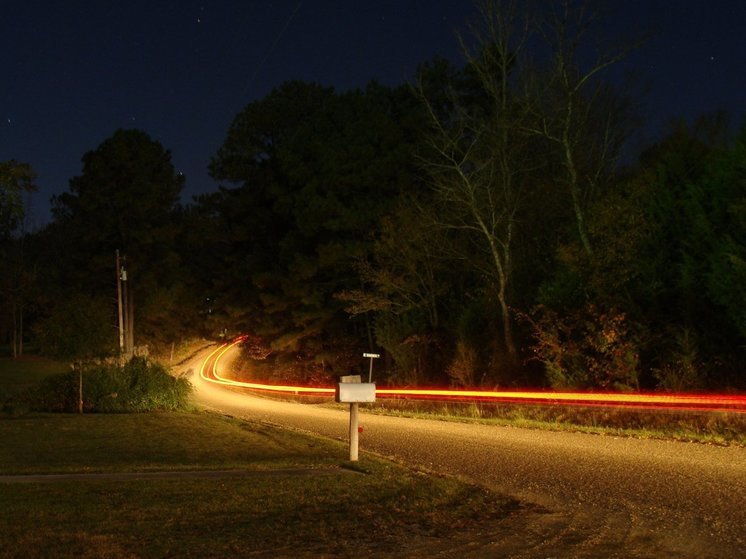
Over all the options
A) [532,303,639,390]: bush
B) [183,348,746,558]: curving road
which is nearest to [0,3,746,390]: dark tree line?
[532,303,639,390]: bush

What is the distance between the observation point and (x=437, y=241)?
106ft

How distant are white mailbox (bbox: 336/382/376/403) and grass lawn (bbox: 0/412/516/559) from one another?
1.01 metres

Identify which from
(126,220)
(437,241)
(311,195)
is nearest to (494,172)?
(437,241)

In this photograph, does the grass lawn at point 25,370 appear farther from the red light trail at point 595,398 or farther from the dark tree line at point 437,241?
the red light trail at point 595,398

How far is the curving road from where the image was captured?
24.4ft

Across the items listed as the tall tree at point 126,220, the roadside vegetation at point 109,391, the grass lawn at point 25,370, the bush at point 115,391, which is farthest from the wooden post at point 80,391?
the tall tree at point 126,220

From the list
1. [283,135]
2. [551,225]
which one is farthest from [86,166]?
[551,225]

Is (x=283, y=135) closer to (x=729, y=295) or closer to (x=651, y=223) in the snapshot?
(x=651, y=223)

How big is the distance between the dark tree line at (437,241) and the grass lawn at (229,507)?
490cm

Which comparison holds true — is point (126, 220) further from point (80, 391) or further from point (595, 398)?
point (595, 398)

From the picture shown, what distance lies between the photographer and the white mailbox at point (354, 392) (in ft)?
40.4

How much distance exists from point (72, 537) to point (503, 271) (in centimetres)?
2210

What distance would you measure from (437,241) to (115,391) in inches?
522

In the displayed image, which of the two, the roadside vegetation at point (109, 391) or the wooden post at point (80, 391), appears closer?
the wooden post at point (80, 391)
